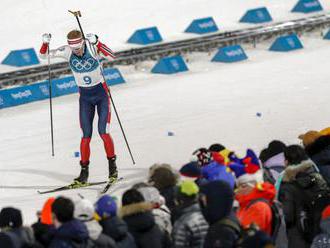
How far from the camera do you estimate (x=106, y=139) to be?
583 inches

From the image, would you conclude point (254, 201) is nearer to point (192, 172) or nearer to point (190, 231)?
point (190, 231)

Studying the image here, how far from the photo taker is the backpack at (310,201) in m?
9.57

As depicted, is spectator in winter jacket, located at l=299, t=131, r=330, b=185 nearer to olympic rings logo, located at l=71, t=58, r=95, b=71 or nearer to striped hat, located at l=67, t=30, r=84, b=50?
olympic rings logo, located at l=71, t=58, r=95, b=71

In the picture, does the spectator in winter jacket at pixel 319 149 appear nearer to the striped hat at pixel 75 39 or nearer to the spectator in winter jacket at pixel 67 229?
the spectator in winter jacket at pixel 67 229

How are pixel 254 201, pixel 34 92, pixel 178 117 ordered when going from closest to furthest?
pixel 254 201 < pixel 178 117 < pixel 34 92

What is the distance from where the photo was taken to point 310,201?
381 inches

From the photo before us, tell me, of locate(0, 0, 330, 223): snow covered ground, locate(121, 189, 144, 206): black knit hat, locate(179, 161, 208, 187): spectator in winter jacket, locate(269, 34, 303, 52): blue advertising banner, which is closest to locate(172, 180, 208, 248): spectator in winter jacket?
locate(121, 189, 144, 206): black knit hat

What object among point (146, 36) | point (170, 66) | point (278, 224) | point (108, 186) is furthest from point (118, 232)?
point (146, 36)

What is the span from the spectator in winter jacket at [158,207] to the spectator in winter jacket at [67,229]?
1.21m

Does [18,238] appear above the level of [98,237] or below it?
above

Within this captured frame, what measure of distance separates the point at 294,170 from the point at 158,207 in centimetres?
167

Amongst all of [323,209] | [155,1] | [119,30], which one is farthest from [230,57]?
[323,209]

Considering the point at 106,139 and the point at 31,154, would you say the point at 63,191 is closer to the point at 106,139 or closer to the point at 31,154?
the point at 106,139

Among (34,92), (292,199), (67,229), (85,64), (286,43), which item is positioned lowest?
(292,199)
